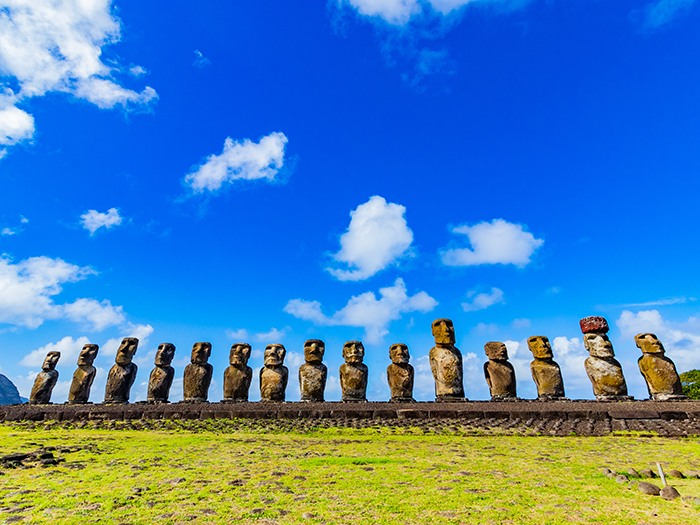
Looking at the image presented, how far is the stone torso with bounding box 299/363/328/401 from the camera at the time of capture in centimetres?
1562

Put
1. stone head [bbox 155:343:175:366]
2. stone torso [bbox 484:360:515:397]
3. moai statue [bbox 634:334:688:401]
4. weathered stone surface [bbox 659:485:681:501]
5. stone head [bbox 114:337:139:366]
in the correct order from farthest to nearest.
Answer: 1. stone head [bbox 114:337:139:366]
2. stone head [bbox 155:343:175:366]
3. stone torso [bbox 484:360:515:397]
4. moai statue [bbox 634:334:688:401]
5. weathered stone surface [bbox 659:485:681:501]

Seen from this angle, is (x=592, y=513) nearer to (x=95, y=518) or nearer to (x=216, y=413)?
(x=95, y=518)

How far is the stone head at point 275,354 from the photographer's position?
54.1 ft

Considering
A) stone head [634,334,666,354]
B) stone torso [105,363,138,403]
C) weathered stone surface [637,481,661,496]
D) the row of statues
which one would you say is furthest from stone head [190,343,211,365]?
stone head [634,334,666,354]

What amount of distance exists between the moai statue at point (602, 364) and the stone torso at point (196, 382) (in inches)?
608

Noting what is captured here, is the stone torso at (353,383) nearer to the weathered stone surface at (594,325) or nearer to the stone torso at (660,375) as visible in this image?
the weathered stone surface at (594,325)

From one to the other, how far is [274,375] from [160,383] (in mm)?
5362

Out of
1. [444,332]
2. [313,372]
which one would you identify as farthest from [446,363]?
[313,372]

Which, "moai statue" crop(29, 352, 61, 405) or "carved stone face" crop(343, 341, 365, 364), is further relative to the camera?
"moai statue" crop(29, 352, 61, 405)

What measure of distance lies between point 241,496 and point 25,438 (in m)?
8.47

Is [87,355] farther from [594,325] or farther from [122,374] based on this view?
[594,325]

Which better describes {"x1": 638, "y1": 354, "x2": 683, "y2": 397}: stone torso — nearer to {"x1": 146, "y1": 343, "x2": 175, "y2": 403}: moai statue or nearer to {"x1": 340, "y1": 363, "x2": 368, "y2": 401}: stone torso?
{"x1": 340, "y1": 363, "x2": 368, "y2": 401}: stone torso

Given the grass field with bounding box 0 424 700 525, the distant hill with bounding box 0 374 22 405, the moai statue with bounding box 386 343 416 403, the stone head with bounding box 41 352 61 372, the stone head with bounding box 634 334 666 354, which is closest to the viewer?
the grass field with bounding box 0 424 700 525

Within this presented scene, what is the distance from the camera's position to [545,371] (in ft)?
51.2
